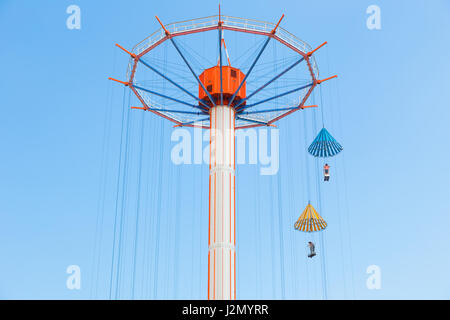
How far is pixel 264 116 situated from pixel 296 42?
5.64m

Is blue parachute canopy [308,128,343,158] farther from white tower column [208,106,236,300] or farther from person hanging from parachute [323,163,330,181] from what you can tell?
white tower column [208,106,236,300]

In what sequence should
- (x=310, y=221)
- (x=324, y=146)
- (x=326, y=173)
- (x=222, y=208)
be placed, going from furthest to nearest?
(x=324, y=146)
(x=310, y=221)
(x=326, y=173)
(x=222, y=208)

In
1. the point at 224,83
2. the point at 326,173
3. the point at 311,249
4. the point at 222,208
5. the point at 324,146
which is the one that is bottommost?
the point at 311,249

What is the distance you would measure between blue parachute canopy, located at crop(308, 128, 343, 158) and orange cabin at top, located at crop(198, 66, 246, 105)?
15.5 feet

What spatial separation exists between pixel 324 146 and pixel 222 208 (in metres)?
6.76

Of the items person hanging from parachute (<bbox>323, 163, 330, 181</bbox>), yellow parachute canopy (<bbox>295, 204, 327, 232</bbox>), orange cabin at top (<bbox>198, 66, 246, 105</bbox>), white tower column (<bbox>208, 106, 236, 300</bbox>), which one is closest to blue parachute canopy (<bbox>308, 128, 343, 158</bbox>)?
person hanging from parachute (<bbox>323, 163, 330, 181</bbox>)

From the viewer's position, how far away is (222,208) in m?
28.7

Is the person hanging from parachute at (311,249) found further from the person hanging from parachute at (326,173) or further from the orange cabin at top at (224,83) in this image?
the orange cabin at top at (224,83)

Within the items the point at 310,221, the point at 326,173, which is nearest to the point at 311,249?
the point at 310,221

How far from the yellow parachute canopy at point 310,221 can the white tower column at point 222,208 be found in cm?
380

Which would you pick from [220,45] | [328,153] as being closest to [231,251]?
[328,153]

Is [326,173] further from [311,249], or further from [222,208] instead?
[222,208]
